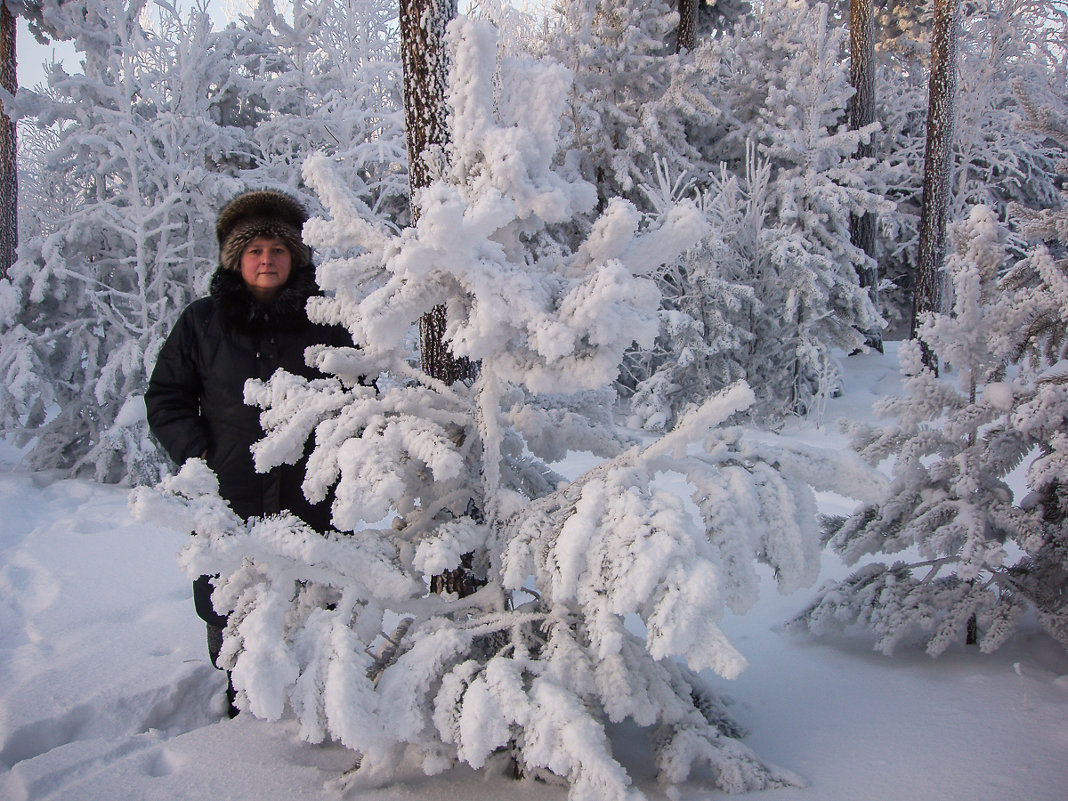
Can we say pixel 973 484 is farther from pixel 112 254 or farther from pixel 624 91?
pixel 624 91

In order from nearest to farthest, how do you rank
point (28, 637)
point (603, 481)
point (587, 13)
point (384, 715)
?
point (384, 715) < point (603, 481) < point (28, 637) < point (587, 13)

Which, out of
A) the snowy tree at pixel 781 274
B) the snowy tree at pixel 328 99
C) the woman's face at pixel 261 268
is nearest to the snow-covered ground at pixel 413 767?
the woman's face at pixel 261 268

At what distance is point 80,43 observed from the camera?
24.4 ft

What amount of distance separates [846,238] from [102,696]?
36.2 feet

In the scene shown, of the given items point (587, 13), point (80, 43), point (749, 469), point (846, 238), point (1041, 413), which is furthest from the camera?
point (587, 13)

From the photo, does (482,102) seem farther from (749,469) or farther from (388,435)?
(749,469)

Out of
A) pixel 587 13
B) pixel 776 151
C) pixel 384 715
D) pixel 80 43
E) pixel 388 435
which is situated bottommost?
pixel 384 715

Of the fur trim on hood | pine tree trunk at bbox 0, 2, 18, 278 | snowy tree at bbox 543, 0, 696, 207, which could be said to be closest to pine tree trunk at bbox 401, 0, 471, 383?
the fur trim on hood

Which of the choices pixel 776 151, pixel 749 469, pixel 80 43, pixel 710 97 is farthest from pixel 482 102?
pixel 710 97

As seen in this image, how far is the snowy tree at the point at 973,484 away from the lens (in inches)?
108

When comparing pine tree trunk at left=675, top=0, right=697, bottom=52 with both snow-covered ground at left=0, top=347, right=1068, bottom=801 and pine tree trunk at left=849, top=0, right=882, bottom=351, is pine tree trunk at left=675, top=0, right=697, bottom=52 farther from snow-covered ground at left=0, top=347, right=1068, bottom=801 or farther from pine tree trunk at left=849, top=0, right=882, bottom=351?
snow-covered ground at left=0, top=347, right=1068, bottom=801

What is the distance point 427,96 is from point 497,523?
1.85m

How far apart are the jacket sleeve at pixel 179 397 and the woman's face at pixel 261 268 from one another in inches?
11.0

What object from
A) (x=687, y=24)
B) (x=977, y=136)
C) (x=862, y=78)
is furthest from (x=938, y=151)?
(x=687, y=24)
